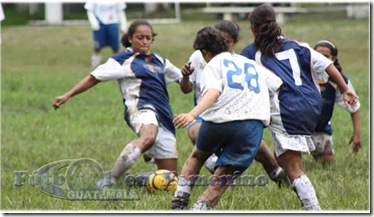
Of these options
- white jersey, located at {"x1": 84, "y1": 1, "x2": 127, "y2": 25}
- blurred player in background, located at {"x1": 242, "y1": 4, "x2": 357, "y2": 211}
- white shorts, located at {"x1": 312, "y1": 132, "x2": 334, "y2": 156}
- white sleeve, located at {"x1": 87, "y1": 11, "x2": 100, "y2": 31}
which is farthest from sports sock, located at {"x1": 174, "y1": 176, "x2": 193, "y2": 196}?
white jersey, located at {"x1": 84, "y1": 1, "x2": 127, "y2": 25}

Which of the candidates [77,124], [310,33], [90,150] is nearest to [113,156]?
[90,150]

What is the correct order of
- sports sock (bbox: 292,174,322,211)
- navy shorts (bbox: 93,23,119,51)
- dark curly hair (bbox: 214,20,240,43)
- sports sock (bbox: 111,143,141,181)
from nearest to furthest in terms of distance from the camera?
sports sock (bbox: 292,174,322,211), dark curly hair (bbox: 214,20,240,43), sports sock (bbox: 111,143,141,181), navy shorts (bbox: 93,23,119,51)

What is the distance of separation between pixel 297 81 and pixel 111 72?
184cm

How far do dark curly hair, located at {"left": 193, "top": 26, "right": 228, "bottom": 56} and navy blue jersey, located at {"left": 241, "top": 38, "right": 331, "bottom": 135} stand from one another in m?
0.33

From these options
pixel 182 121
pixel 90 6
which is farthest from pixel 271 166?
pixel 90 6

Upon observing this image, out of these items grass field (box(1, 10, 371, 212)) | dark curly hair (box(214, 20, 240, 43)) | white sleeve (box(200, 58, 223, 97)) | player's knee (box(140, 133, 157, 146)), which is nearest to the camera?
white sleeve (box(200, 58, 223, 97))

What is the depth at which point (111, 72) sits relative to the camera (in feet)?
25.3

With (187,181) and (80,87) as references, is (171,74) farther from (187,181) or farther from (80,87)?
(187,181)

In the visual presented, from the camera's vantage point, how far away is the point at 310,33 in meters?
23.7

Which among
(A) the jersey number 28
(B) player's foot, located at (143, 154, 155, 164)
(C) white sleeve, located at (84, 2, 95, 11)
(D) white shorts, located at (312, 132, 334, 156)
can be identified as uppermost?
(A) the jersey number 28

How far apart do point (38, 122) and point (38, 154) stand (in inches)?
93.6

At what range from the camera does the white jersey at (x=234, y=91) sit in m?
6.05

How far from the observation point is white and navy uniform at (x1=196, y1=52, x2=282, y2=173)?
605cm

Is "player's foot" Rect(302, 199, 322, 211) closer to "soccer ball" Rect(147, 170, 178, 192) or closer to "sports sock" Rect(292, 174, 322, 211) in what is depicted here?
"sports sock" Rect(292, 174, 322, 211)
